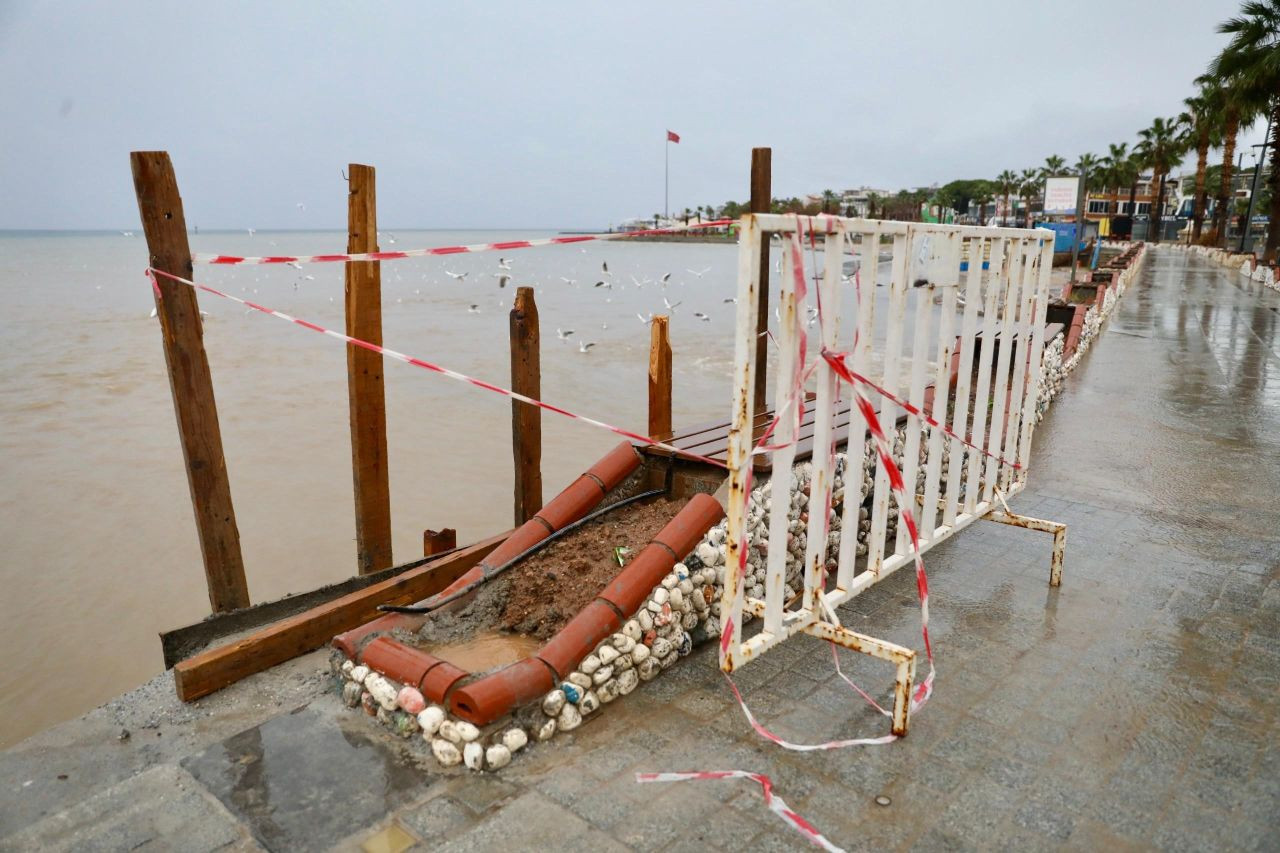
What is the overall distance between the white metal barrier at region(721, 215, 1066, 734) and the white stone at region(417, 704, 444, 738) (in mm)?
1100

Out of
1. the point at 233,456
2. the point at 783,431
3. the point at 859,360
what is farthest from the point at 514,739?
the point at 233,456

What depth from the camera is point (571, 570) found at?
420cm

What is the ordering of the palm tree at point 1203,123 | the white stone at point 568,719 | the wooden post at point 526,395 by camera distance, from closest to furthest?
the white stone at point 568,719 → the wooden post at point 526,395 → the palm tree at point 1203,123

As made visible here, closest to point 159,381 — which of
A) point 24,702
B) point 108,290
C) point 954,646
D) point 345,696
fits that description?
point 24,702

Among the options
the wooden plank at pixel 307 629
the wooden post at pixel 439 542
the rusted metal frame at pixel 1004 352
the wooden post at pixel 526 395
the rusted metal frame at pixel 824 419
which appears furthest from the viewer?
the wooden post at pixel 526 395

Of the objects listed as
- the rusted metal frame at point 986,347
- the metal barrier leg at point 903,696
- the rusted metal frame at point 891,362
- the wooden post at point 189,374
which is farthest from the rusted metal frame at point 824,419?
the wooden post at point 189,374

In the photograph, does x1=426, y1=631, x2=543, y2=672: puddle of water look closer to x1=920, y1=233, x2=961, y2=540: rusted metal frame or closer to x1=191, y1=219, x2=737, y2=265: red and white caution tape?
x1=191, y1=219, x2=737, y2=265: red and white caution tape

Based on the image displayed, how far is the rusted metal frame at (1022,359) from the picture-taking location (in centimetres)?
435

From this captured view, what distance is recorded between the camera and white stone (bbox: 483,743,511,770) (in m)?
3.06

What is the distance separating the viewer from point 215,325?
24562mm

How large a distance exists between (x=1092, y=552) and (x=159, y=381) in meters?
16.5

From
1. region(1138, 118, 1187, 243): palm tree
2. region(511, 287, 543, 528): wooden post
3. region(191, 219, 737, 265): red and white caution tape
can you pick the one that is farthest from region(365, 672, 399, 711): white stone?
region(1138, 118, 1187, 243): palm tree

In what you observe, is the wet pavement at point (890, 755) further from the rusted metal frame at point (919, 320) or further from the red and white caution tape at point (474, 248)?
the red and white caution tape at point (474, 248)

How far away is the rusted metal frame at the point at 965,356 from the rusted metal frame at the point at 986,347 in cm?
5
